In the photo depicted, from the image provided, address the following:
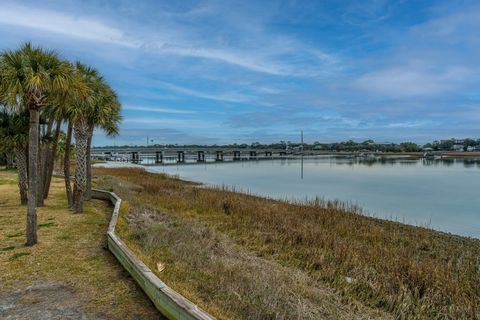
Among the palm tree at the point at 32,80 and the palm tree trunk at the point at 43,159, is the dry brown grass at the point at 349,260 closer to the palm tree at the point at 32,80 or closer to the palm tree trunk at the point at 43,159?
the palm tree at the point at 32,80

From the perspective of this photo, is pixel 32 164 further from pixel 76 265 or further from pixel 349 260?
pixel 349 260

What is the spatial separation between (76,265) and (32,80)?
12.4 feet

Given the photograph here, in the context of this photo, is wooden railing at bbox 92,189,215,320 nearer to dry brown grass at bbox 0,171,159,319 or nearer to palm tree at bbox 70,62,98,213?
dry brown grass at bbox 0,171,159,319

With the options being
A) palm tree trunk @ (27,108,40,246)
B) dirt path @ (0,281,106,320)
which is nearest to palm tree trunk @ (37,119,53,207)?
palm tree trunk @ (27,108,40,246)

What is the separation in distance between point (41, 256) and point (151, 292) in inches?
143

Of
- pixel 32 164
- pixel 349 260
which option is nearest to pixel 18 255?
pixel 32 164

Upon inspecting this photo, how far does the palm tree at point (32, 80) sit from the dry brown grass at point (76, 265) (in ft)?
3.54

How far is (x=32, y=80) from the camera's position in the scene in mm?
6551

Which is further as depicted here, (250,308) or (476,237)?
(476,237)

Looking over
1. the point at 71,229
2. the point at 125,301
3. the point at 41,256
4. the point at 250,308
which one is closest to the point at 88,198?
the point at 71,229

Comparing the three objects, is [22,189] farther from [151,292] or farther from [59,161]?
[59,161]

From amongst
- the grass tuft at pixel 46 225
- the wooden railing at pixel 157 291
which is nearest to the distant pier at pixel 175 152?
the grass tuft at pixel 46 225

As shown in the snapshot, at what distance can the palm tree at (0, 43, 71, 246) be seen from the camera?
21.8 ft

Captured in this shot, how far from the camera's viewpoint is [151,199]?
61.1ft
